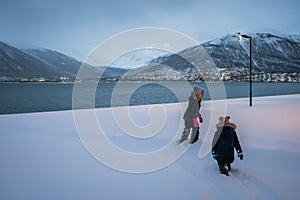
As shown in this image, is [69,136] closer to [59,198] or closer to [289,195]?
[59,198]

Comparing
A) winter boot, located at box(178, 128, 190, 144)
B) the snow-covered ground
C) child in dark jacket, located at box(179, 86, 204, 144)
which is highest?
child in dark jacket, located at box(179, 86, 204, 144)

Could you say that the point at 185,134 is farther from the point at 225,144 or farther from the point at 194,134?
the point at 225,144

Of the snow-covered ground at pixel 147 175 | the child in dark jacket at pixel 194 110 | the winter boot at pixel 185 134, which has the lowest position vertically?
the snow-covered ground at pixel 147 175

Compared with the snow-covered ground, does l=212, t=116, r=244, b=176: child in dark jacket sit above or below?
above

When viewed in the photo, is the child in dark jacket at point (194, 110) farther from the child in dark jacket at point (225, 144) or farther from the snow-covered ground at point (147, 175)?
the child in dark jacket at point (225, 144)

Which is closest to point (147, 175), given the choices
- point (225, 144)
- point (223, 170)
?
point (223, 170)

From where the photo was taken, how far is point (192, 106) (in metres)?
6.34

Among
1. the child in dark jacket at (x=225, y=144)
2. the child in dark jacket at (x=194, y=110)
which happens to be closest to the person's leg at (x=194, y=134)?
the child in dark jacket at (x=194, y=110)

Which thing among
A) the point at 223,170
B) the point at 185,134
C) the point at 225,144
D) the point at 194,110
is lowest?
the point at 223,170

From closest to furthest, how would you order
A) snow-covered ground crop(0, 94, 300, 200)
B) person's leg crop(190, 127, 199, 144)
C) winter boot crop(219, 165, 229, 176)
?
snow-covered ground crop(0, 94, 300, 200), winter boot crop(219, 165, 229, 176), person's leg crop(190, 127, 199, 144)

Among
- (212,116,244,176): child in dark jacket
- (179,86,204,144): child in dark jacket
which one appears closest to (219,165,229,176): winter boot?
(212,116,244,176): child in dark jacket

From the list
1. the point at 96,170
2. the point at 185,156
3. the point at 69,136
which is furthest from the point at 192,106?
the point at 69,136

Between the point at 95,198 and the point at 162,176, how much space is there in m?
1.43

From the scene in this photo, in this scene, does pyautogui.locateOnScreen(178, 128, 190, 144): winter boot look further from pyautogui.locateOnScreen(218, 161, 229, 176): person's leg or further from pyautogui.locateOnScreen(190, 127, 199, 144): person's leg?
pyautogui.locateOnScreen(218, 161, 229, 176): person's leg
